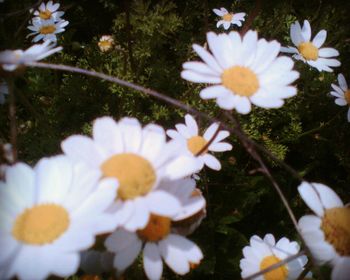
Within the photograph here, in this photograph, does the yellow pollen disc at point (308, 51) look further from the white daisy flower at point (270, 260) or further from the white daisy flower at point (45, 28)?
the white daisy flower at point (45, 28)

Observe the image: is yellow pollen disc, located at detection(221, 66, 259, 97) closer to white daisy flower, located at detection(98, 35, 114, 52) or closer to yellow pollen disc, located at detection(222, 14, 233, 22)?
white daisy flower, located at detection(98, 35, 114, 52)

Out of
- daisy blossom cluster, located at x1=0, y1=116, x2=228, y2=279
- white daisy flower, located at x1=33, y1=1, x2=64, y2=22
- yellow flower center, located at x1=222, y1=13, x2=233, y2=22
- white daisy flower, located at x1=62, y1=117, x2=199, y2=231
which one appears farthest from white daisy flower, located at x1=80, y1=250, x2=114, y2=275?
yellow flower center, located at x1=222, y1=13, x2=233, y2=22

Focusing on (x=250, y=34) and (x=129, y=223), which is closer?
(x=129, y=223)

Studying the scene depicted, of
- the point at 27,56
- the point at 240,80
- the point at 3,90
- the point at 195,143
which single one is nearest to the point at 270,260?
the point at 195,143

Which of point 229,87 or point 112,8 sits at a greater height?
point 112,8

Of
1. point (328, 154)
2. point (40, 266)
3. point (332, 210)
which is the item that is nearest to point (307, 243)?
point (332, 210)

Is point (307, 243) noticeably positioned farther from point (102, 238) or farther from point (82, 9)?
point (82, 9)
